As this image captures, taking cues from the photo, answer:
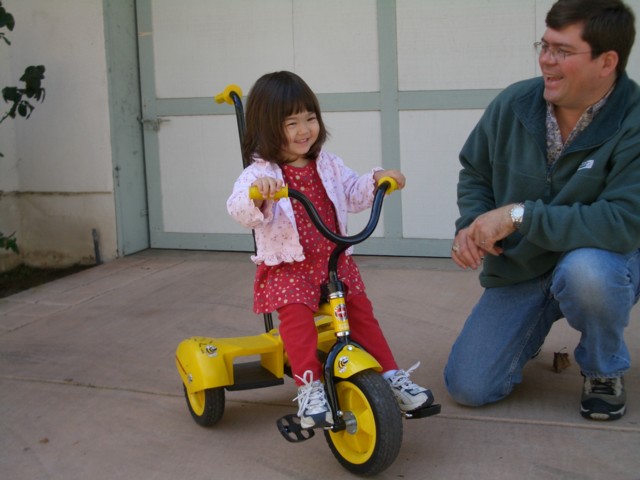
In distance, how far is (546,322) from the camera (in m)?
3.26

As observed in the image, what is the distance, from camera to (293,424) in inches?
106

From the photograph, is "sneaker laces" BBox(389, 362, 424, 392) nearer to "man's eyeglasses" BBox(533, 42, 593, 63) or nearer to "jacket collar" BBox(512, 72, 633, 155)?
"jacket collar" BBox(512, 72, 633, 155)

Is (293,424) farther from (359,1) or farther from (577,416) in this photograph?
(359,1)

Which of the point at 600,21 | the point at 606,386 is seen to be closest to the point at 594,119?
the point at 600,21

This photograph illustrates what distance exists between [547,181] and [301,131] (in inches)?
35.0

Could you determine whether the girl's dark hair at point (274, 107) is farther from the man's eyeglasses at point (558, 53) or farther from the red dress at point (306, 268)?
the man's eyeglasses at point (558, 53)

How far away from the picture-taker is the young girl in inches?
110

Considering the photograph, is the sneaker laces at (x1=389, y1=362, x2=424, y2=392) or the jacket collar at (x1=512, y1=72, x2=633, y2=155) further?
the jacket collar at (x1=512, y1=72, x2=633, y2=155)

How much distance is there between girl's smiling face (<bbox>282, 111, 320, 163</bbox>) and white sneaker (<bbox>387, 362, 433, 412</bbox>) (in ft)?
2.71

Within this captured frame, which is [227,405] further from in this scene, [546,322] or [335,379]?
[546,322]

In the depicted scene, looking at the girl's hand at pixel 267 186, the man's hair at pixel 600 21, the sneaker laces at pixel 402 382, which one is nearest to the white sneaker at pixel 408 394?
the sneaker laces at pixel 402 382

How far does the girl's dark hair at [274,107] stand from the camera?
2861mm

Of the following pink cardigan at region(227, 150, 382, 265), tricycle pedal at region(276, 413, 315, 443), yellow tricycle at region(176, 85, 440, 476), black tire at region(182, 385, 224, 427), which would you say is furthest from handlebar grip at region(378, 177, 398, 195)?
black tire at region(182, 385, 224, 427)

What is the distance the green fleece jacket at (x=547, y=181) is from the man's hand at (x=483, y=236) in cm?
6
